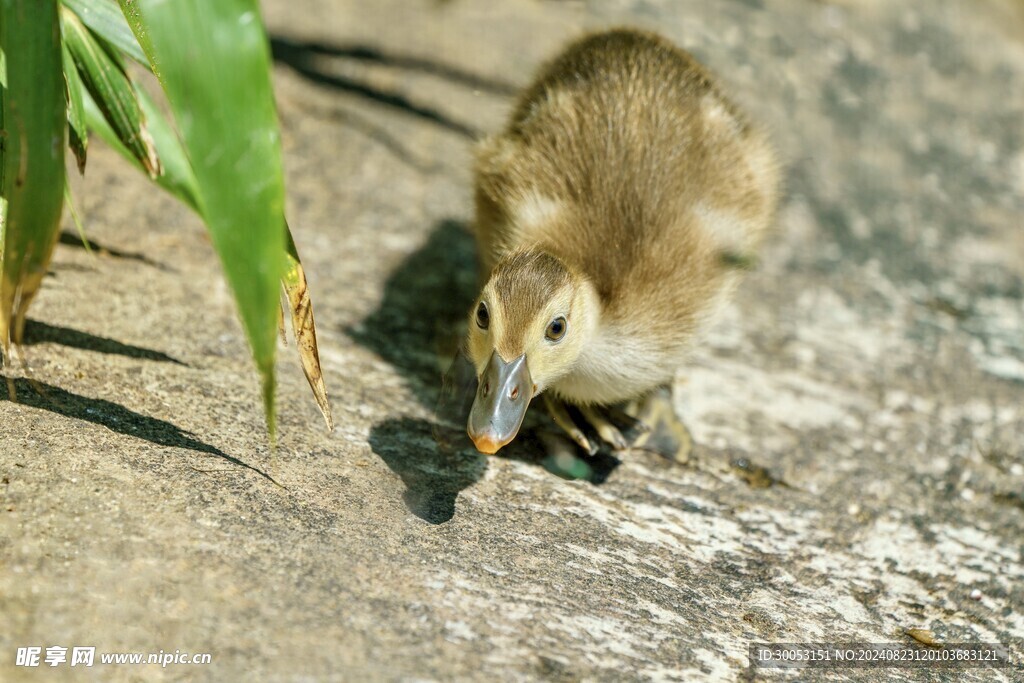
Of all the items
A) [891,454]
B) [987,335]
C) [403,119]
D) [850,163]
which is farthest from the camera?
[850,163]

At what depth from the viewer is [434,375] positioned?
3.37 meters

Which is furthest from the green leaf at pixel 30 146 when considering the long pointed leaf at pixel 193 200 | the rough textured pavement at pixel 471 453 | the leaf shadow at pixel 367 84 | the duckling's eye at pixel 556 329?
the leaf shadow at pixel 367 84

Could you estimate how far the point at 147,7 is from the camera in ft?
5.81

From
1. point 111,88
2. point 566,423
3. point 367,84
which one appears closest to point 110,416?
point 111,88

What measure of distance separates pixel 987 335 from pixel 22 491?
12.2 ft

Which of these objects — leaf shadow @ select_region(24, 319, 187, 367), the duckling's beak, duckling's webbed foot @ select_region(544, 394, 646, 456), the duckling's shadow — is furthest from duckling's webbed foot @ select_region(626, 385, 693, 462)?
leaf shadow @ select_region(24, 319, 187, 367)

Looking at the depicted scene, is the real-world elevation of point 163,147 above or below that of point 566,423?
above

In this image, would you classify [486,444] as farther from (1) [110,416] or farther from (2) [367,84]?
(2) [367,84]

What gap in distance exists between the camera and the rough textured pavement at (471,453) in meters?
2.03

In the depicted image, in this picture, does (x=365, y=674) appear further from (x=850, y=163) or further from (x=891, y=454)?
(x=850, y=163)

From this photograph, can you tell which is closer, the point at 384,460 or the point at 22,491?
the point at 22,491

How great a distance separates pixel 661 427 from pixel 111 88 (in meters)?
1.90

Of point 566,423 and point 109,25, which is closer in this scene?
point 109,25

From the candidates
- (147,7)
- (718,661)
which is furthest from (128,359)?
(718,661)
